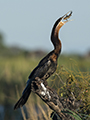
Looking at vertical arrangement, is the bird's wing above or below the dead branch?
above

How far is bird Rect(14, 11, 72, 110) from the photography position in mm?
4496

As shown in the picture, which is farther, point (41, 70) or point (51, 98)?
point (41, 70)

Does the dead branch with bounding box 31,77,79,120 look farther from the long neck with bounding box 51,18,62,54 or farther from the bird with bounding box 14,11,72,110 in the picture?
the long neck with bounding box 51,18,62,54

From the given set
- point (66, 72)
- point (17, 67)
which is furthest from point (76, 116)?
point (17, 67)

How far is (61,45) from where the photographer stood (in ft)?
15.8

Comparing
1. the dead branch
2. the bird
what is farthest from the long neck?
the dead branch

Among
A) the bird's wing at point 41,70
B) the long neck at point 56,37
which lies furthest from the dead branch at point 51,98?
the long neck at point 56,37

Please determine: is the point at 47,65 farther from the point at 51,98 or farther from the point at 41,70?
the point at 51,98

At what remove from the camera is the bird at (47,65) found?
14.8 feet

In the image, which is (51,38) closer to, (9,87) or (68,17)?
(68,17)

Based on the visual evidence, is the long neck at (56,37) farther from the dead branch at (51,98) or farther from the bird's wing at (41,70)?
the dead branch at (51,98)

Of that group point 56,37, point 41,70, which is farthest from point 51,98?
point 56,37

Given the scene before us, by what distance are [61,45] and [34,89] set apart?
103 centimetres

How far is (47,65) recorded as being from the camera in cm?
463
